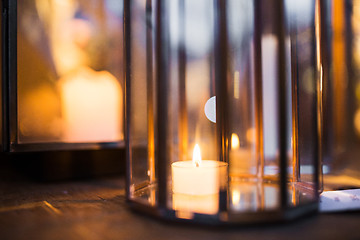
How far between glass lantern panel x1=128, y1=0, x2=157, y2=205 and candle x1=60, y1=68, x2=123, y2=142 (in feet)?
0.67

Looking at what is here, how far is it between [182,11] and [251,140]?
1.06ft

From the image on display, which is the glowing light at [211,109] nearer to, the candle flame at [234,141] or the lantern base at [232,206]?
the candle flame at [234,141]

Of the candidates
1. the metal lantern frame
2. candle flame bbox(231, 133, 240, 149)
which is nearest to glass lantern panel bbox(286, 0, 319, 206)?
candle flame bbox(231, 133, 240, 149)

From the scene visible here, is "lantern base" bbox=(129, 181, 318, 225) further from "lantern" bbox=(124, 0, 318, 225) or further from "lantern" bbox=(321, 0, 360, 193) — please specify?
"lantern" bbox=(321, 0, 360, 193)

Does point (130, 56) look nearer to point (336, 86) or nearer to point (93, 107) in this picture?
point (93, 107)

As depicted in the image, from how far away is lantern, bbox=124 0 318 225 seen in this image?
357mm

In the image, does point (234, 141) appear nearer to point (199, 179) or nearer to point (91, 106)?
point (199, 179)

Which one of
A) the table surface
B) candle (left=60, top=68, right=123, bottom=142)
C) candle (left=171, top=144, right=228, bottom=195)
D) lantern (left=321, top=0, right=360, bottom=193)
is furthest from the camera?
candle (left=60, top=68, right=123, bottom=142)

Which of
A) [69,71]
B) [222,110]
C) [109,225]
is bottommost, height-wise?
[109,225]

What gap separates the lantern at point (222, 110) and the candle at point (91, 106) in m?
0.17

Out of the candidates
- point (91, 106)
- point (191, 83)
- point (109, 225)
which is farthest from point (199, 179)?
point (91, 106)

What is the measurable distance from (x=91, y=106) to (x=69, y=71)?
0.10 meters

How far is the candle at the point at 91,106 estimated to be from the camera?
2.15ft

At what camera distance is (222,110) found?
1.87 feet
